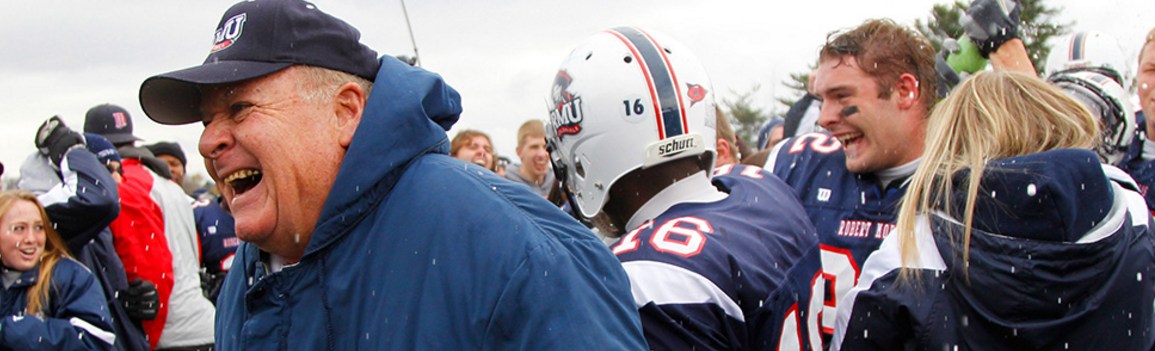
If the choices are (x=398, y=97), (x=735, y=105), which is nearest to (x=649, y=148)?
(x=398, y=97)

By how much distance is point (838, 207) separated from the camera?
10.7 feet

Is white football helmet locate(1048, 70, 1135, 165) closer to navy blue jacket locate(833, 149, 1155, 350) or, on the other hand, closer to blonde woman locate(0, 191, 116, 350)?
navy blue jacket locate(833, 149, 1155, 350)

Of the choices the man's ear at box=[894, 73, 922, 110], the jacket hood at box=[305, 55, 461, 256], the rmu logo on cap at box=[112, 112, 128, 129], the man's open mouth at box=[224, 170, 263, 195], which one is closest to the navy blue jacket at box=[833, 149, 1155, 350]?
the man's ear at box=[894, 73, 922, 110]

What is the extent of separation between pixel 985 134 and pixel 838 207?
94 cm

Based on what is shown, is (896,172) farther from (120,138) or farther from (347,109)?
(120,138)

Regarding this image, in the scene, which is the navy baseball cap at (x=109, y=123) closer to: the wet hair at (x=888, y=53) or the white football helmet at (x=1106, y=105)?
the wet hair at (x=888, y=53)

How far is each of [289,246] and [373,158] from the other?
13.7 inches

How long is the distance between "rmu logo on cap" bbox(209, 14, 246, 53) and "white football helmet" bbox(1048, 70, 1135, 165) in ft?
9.55

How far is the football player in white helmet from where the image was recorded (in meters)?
2.06

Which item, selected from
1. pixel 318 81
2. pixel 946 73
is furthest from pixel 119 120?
pixel 946 73

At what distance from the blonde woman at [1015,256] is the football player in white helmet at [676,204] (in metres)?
0.28

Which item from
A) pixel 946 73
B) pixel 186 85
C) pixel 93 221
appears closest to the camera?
pixel 186 85

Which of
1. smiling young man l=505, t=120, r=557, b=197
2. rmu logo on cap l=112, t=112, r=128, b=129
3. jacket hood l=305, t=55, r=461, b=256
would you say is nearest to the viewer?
jacket hood l=305, t=55, r=461, b=256

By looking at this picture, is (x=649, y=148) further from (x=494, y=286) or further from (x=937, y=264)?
(x=494, y=286)
